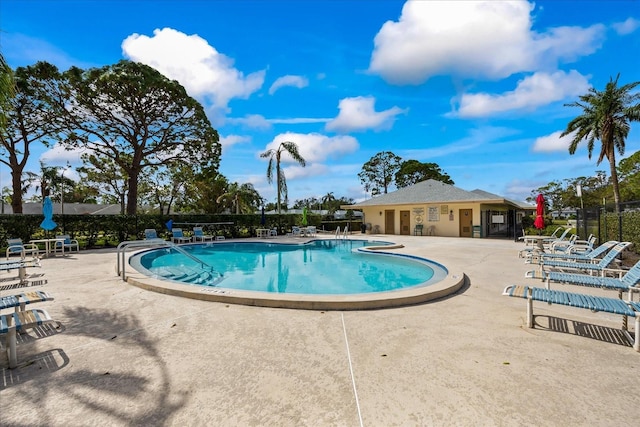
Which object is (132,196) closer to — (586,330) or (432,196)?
(432,196)

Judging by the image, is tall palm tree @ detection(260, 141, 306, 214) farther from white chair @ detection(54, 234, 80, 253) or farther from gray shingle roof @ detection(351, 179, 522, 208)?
white chair @ detection(54, 234, 80, 253)

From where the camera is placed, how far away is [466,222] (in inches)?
800

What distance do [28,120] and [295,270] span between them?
21.0 m

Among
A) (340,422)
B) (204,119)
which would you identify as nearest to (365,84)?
(204,119)

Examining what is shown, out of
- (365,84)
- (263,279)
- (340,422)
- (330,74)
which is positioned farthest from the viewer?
(365,84)

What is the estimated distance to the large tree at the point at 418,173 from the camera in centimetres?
Answer: 4341

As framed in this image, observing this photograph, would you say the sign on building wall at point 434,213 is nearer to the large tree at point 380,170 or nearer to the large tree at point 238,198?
the large tree at point 238,198

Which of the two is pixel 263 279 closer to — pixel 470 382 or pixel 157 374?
pixel 157 374

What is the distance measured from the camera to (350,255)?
43.8 ft

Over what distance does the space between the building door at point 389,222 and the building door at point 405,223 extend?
2.17ft

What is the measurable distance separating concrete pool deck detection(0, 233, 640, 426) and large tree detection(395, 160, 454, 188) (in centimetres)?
4092

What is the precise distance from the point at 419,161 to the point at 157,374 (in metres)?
45.3

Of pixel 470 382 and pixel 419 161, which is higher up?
pixel 419 161

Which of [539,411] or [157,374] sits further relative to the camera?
[157,374]
